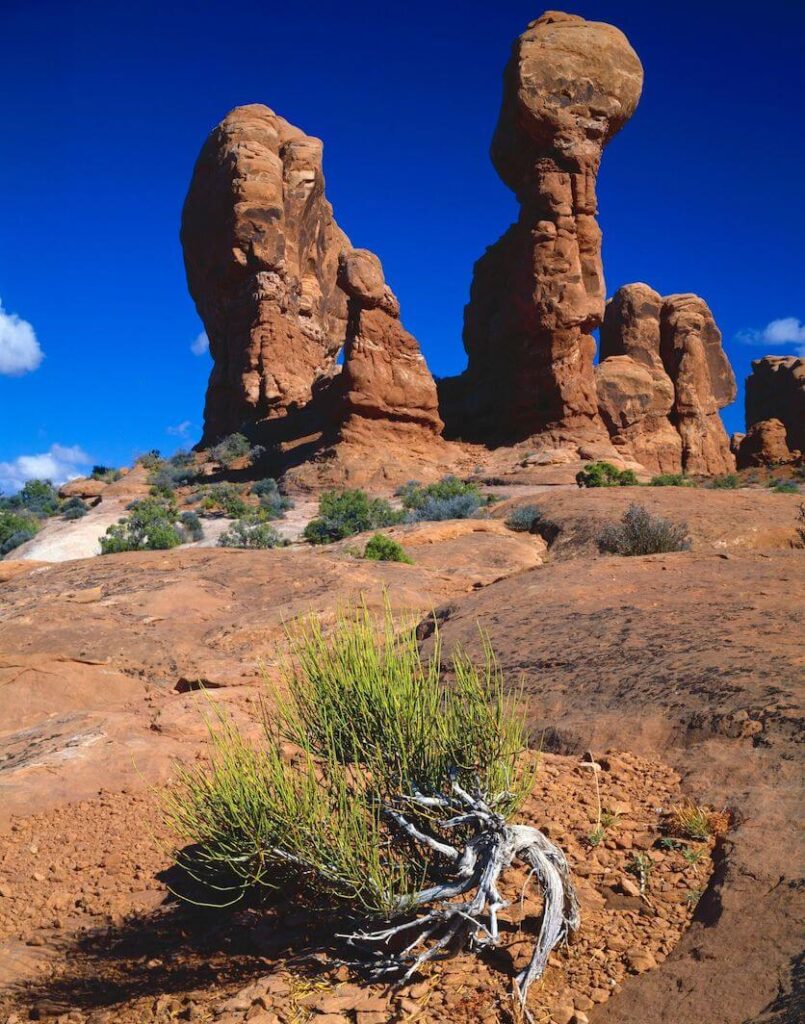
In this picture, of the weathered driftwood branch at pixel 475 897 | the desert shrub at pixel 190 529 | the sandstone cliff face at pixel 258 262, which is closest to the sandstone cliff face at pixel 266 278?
the sandstone cliff face at pixel 258 262

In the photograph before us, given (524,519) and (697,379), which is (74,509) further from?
(697,379)

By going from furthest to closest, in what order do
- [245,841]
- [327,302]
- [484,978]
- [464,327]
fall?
[327,302], [464,327], [245,841], [484,978]

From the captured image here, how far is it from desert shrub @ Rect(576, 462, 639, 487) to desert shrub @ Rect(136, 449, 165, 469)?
21.1 metres

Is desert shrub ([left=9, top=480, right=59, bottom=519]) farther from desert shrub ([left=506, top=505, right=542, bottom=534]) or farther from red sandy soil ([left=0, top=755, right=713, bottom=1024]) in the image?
red sandy soil ([left=0, top=755, right=713, bottom=1024])

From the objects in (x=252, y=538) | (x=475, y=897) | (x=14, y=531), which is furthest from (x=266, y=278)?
(x=475, y=897)

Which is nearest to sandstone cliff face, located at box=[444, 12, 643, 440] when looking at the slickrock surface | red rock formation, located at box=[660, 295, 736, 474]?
red rock formation, located at box=[660, 295, 736, 474]

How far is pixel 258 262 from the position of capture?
34.7 m

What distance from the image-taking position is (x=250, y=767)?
3.33m

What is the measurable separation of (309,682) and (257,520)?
18432 millimetres

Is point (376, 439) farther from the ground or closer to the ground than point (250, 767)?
farther from the ground

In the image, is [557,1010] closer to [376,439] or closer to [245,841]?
[245,841]

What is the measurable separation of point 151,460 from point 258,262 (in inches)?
426

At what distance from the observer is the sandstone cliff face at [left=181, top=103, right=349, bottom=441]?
34.4m

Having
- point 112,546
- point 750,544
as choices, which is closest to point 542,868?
point 750,544
